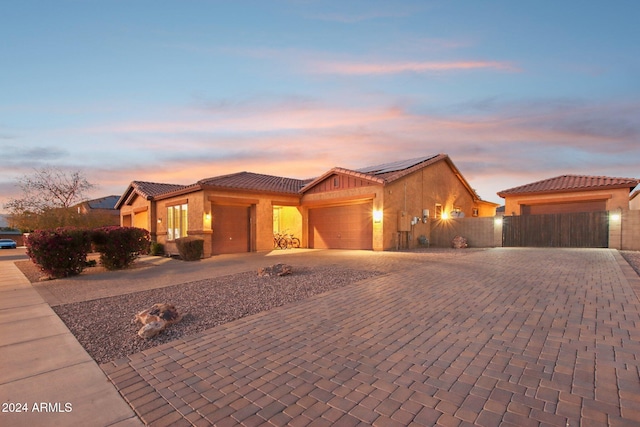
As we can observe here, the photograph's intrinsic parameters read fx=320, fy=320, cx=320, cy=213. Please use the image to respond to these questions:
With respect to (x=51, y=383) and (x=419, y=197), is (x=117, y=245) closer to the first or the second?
(x=51, y=383)

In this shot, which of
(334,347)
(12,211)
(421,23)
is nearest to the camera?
(334,347)

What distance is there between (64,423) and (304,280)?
19.0 feet

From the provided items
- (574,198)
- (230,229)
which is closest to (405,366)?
(230,229)

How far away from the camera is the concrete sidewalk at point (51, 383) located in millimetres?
2461

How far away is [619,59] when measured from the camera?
10.6m

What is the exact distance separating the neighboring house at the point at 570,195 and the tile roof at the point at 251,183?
548 inches

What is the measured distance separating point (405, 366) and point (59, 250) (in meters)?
10.7

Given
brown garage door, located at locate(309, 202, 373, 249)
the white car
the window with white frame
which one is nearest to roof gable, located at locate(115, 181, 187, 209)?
the window with white frame

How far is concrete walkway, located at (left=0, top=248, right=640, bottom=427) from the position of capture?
2.44 meters

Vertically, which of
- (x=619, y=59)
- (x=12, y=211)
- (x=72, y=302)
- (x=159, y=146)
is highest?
(x=619, y=59)

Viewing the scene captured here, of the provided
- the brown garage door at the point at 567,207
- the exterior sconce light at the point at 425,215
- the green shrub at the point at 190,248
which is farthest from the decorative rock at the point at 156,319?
the brown garage door at the point at 567,207

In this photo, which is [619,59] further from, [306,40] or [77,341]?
[77,341]

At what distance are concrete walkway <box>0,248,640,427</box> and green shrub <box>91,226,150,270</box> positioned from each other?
5.37 meters

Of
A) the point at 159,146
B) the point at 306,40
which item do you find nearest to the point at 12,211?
the point at 159,146
